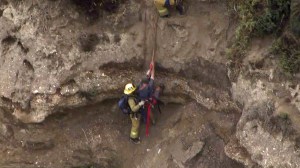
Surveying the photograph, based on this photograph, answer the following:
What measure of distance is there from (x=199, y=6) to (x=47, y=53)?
5935 millimetres

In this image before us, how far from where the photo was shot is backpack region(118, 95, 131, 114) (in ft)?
51.5

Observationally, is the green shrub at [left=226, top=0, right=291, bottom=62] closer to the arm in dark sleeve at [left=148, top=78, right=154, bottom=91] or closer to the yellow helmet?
the arm in dark sleeve at [left=148, top=78, right=154, bottom=91]

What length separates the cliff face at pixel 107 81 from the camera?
50.5ft

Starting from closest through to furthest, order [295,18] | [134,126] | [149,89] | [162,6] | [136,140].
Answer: [295,18] < [149,89] < [162,6] < [134,126] < [136,140]

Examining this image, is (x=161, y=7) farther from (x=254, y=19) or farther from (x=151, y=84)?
(x=254, y=19)

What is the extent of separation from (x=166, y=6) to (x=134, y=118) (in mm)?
4318

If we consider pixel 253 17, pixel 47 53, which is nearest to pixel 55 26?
pixel 47 53

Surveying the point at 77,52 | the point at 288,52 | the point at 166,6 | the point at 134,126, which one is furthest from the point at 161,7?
the point at 288,52

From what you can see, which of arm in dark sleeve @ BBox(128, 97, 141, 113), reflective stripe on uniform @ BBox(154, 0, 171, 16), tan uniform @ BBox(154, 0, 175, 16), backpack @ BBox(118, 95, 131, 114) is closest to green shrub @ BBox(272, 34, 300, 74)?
tan uniform @ BBox(154, 0, 175, 16)

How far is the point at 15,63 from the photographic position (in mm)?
17031

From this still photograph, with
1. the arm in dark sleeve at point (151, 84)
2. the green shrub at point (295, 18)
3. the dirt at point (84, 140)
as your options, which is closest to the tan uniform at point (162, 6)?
the arm in dark sleeve at point (151, 84)

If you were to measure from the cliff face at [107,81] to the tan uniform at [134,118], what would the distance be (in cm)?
59

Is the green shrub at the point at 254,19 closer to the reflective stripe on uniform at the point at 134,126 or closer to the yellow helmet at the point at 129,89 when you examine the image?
the yellow helmet at the point at 129,89

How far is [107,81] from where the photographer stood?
16609 mm
